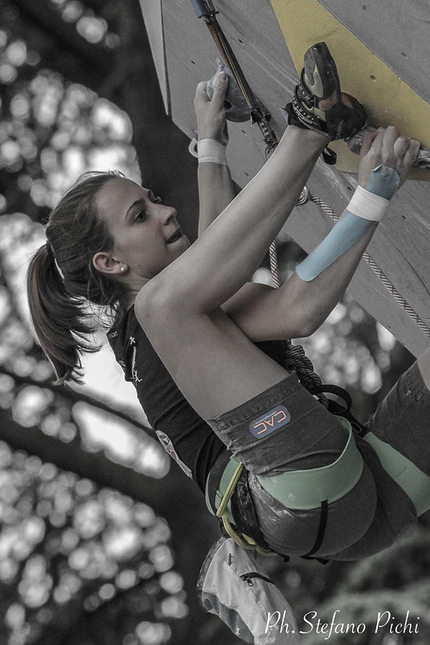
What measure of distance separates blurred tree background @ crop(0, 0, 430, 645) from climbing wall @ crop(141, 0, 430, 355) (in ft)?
5.47

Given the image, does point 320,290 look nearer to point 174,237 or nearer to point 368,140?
point 368,140

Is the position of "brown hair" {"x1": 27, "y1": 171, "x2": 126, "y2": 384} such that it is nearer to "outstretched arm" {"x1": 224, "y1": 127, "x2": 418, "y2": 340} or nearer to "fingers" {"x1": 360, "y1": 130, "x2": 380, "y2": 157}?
"outstretched arm" {"x1": 224, "y1": 127, "x2": 418, "y2": 340}

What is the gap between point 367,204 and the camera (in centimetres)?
126

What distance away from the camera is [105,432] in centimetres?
420

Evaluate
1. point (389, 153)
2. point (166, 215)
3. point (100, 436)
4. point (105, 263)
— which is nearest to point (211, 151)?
point (166, 215)

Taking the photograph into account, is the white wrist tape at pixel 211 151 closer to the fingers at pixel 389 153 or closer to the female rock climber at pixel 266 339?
the female rock climber at pixel 266 339

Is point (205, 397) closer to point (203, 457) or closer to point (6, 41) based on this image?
point (203, 457)

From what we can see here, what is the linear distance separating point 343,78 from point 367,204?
0.24 metres

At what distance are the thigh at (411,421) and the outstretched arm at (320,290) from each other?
237mm

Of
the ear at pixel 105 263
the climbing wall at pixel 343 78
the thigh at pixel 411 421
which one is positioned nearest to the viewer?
the climbing wall at pixel 343 78

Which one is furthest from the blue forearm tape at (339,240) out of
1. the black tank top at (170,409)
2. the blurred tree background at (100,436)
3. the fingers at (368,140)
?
the blurred tree background at (100,436)

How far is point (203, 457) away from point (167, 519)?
9.41 ft

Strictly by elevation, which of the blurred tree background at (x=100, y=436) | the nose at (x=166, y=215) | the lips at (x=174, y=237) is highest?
the nose at (x=166, y=215)

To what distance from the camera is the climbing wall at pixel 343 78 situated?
4.08 feet
